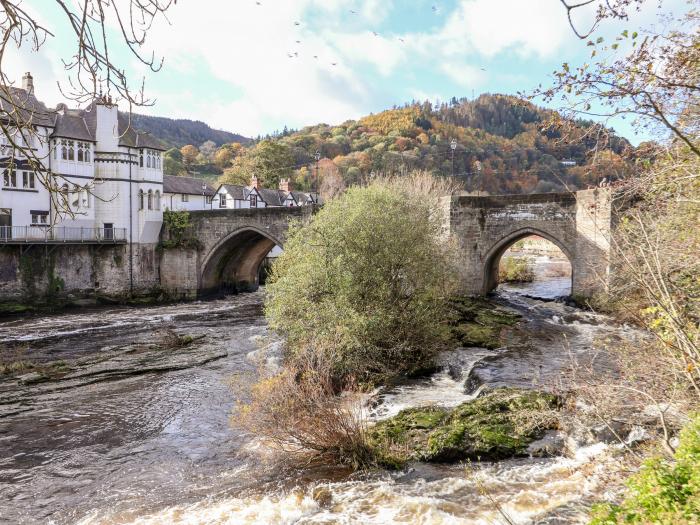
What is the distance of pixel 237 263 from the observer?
38.8m

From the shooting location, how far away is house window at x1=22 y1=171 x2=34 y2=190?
29.2 meters

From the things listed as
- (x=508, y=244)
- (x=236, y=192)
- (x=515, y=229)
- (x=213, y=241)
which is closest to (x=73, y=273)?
(x=213, y=241)

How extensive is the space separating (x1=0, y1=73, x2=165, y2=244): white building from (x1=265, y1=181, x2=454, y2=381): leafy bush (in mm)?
17636

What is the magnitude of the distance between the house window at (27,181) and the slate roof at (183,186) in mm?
16327

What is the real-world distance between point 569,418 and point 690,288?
3383mm

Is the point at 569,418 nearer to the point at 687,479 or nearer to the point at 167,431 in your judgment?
the point at 687,479

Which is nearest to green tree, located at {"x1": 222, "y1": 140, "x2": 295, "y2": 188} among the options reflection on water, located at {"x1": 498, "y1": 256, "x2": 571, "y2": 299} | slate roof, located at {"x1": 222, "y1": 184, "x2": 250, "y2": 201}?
slate roof, located at {"x1": 222, "y1": 184, "x2": 250, "y2": 201}

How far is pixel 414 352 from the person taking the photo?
52.1 ft

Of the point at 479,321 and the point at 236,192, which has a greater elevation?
the point at 236,192

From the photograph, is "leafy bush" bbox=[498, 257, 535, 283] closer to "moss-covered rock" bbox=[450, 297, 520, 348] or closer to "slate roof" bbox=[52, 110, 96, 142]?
"moss-covered rock" bbox=[450, 297, 520, 348]

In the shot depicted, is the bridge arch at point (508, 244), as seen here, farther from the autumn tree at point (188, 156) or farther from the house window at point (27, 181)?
the autumn tree at point (188, 156)

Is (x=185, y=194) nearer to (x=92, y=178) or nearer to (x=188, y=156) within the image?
(x=92, y=178)

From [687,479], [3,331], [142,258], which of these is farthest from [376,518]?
[142,258]

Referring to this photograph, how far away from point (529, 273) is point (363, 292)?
2716cm
